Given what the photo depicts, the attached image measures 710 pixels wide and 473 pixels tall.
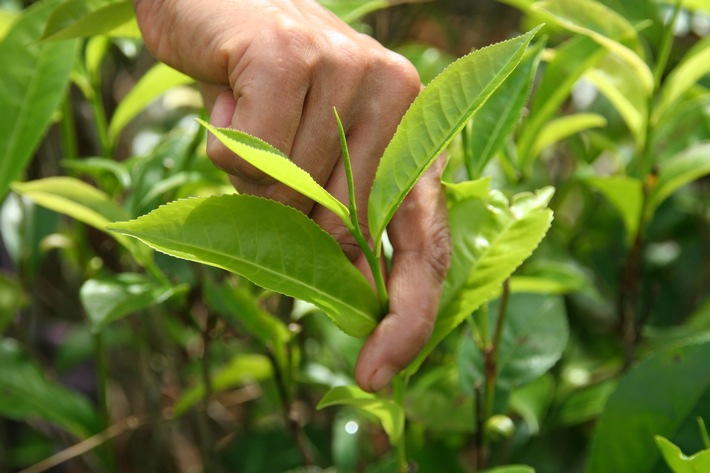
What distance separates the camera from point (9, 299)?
4.23 ft

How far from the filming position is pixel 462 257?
72 cm

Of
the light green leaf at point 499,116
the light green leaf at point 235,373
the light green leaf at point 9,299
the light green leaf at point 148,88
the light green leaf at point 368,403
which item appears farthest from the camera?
the light green leaf at point 9,299

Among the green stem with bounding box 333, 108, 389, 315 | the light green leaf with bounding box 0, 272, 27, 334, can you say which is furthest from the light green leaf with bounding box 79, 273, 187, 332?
the light green leaf with bounding box 0, 272, 27, 334

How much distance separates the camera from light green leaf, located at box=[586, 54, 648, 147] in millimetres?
1036

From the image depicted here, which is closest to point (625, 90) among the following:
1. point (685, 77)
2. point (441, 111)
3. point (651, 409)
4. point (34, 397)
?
point (685, 77)

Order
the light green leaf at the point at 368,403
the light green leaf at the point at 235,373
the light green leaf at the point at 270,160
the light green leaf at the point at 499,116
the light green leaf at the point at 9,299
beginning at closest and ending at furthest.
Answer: the light green leaf at the point at 270,160
the light green leaf at the point at 368,403
the light green leaf at the point at 499,116
the light green leaf at the point at 235,373
the light green leaf at the point at 9,299

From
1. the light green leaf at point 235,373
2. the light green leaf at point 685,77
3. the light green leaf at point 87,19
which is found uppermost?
the light green leaf at point 87,19

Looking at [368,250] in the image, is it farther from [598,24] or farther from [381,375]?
[598,24]

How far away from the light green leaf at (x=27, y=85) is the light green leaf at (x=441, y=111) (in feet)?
1.62

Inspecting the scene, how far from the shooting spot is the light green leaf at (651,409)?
832mm

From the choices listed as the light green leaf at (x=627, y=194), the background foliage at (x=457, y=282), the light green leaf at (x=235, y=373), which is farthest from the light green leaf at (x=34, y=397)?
the light green leaf at (x=627, y=194)

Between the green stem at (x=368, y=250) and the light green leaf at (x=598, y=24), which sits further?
the light green leaf at (x=598, y=24)

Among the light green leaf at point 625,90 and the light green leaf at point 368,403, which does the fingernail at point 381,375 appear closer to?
the light green leaf at point 368,403

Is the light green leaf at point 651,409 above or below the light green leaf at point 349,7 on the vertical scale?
below
